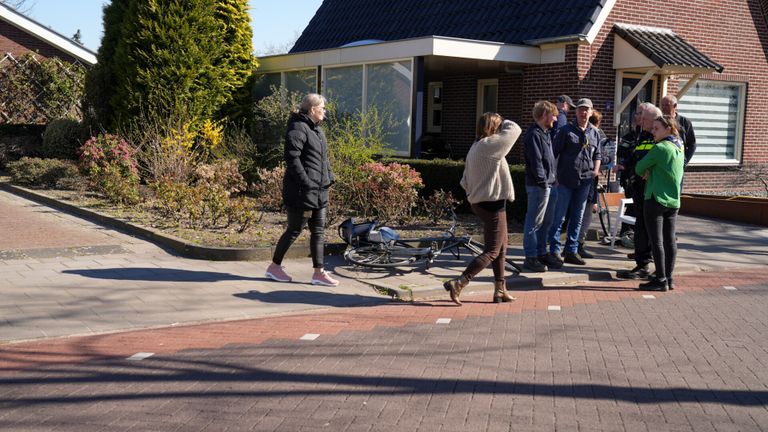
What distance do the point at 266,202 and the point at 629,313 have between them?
22.0 feet

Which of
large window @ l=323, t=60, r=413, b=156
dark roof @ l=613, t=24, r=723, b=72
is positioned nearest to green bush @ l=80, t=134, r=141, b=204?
large window @ l=323, t=60, r=413, b=156

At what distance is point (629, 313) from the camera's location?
23.0 feet

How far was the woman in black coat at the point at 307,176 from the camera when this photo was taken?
7.45m

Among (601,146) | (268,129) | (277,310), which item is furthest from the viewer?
(268,129)

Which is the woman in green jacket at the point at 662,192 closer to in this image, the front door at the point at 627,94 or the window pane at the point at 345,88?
the front door at the point at 627,94

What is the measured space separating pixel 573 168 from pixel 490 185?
220 centimetres

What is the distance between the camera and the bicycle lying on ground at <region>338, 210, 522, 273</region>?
27.5ft

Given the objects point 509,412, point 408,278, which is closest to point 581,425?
point 509,412

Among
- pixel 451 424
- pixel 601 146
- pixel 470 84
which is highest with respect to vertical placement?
pixel 470 84

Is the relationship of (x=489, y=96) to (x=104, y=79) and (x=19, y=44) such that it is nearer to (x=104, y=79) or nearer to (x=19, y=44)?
(x=104, y=79)

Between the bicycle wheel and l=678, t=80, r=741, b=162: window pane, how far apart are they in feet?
35.0

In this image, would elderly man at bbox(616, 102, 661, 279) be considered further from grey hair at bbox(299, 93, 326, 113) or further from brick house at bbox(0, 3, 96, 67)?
brick house at bbox(0, 3, 96, 67)

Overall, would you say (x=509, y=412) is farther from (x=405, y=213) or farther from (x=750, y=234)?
(x=750, y=234)

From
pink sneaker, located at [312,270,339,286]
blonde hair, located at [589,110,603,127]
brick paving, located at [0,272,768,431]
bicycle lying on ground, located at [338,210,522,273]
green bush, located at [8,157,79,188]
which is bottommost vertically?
brick paving, located at [0,272,768,431]
